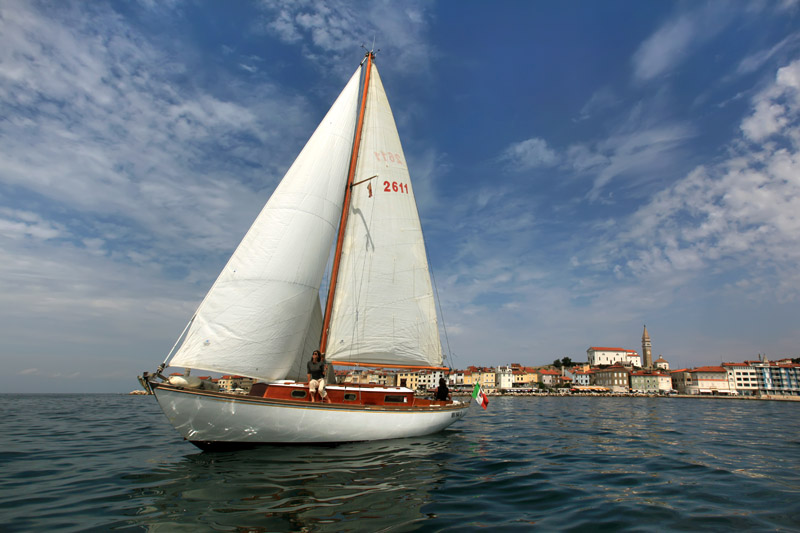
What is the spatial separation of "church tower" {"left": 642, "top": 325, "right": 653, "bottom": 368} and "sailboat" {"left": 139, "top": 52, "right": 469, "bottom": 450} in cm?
17976

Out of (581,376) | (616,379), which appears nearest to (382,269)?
(616,379)

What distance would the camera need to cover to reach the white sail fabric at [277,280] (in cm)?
1223

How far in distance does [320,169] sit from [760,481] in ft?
50.9

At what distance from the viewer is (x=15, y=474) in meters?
9.03

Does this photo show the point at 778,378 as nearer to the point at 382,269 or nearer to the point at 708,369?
the point at 708,369

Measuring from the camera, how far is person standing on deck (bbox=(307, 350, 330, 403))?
12.5 meters

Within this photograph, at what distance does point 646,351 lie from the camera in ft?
544

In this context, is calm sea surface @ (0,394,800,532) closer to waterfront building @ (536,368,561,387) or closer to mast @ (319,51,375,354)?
mast @ (319,51,375,354)

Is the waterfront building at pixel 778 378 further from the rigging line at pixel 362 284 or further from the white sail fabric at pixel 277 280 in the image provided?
the white sail fabric at pixel 277 280

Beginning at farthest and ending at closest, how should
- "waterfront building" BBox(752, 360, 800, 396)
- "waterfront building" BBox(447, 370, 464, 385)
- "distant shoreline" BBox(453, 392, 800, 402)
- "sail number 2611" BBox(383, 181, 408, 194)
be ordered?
"waterfront building" BBox(447, 370, 464, 385)
"waterfront building" BBox(752, 360, 800, 396)
"distant shoreline" BBox(453, 392, 800, 402)
"sail number 2611" BBox(383, 181, 408, 194)

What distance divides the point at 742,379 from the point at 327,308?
16432 cm

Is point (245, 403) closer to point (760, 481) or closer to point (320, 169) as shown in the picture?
point (320, 169)

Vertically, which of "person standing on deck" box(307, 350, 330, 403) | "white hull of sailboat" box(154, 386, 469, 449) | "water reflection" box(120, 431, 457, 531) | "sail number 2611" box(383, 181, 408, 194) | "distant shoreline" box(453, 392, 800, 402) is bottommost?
"distant shoreline" box(453, 392, 800, 402)

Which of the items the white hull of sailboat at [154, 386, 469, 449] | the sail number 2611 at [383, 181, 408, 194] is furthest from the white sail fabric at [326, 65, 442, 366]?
the white hull of sailboat at [154, 386, 469, 449]
